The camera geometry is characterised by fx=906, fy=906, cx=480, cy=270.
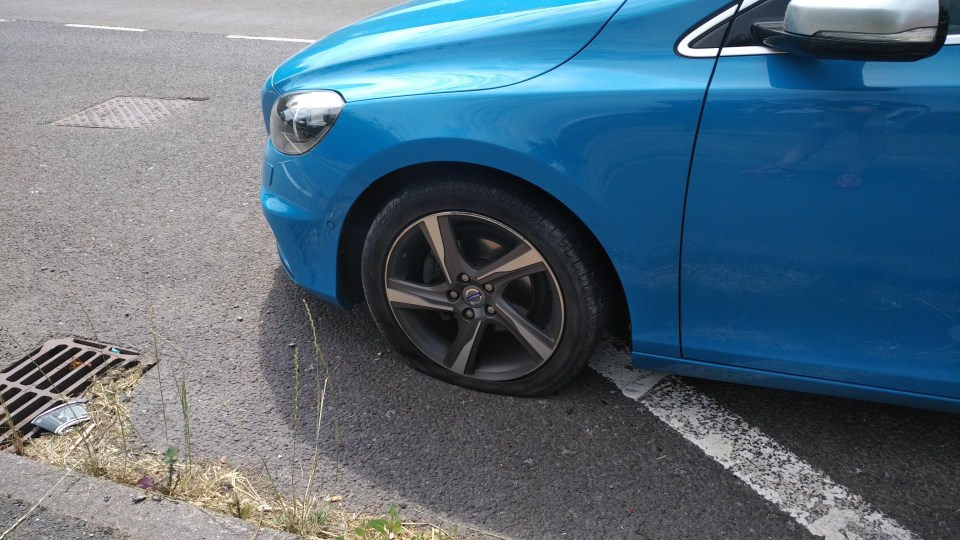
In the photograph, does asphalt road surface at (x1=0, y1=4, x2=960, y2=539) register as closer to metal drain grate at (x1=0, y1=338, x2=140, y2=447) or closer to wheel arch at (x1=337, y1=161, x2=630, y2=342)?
metal drain grate at (x1=0, y1=338, x2=140, y2=447)

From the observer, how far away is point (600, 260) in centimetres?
271

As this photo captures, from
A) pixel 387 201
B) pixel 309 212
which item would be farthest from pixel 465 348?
pixel 309 212

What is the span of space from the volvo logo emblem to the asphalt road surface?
347 mm

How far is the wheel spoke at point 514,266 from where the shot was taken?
272cm

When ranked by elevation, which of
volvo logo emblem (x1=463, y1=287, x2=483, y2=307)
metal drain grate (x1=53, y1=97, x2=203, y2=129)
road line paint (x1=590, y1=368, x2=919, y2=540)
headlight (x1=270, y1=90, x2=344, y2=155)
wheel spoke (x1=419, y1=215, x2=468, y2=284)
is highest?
headlight (x1=270, y1=90, x2=344, y2=155)

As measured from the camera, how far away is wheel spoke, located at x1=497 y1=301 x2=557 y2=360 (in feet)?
9.27

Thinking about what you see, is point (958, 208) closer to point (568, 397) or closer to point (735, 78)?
point (735, 78)

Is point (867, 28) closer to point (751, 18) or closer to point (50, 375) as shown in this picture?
point (751, 18)

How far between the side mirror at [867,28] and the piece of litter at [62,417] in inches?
95.6

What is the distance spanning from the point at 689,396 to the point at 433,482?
0.91m

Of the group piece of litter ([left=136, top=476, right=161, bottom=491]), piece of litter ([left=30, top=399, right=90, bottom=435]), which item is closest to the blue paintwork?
piece of litter ([left=136, top=476, right=161, bottom=491])

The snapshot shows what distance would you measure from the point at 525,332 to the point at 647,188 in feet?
2.18

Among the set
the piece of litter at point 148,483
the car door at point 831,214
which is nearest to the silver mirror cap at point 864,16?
the car door at point 831,214

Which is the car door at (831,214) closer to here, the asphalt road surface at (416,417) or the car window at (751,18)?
the car window at (751,18)
